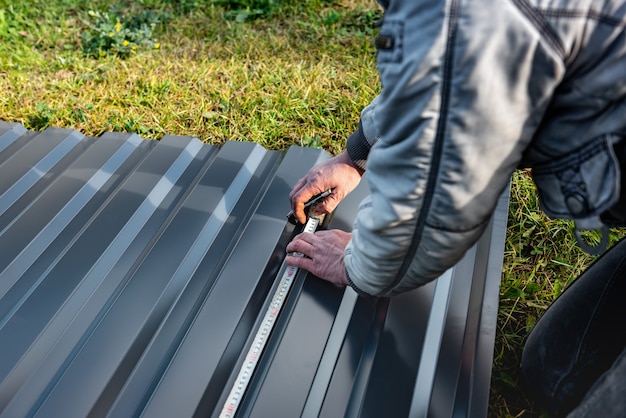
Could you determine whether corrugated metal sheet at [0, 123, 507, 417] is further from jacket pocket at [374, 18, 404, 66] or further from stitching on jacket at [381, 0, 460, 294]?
jacket pocket at [374, 18, 404, 66]

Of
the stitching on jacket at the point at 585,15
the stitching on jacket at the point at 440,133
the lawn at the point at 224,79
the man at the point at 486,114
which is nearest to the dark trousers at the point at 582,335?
the lawn at the point at 224,79

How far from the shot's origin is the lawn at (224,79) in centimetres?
261

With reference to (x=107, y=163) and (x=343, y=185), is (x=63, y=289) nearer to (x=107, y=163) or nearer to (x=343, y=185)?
(x=107, y=163)

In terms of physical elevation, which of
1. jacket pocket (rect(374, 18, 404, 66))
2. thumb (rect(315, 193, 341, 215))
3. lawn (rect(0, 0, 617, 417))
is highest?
jacket pocket (rect(374, 18, 404, 66))

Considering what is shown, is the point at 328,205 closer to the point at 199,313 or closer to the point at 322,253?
the point at 322,253

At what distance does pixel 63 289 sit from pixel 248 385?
32.1 inches

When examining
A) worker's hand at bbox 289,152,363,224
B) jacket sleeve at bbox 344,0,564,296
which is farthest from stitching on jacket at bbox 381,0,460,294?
worker's hand at bbox 289,152,363,224

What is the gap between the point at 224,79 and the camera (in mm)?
3719

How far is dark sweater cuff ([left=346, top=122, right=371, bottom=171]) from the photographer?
1.95 metres

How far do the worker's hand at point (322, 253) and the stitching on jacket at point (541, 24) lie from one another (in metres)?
1.12

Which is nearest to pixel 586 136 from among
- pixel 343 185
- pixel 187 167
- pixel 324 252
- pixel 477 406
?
pixel 477 406

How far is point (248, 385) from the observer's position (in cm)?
173

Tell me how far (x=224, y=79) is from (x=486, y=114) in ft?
9.70

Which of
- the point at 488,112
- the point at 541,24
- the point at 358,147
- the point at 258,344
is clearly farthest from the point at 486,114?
the point at 258,344
